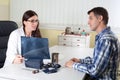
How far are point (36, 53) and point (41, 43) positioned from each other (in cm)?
11

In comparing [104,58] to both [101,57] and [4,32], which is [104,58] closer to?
[101,57]

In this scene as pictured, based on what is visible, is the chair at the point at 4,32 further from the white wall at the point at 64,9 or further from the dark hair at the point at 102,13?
the dark hair at the point at 102,13

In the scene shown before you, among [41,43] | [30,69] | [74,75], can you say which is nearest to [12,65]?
[30,69]

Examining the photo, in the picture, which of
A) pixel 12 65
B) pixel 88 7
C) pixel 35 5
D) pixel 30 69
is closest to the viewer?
pixel 30 69

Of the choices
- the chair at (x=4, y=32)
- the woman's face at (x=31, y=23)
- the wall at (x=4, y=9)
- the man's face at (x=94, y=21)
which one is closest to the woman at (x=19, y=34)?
the woman's face at (x=31, y=23)

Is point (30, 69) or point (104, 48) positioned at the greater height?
point (104, 48)

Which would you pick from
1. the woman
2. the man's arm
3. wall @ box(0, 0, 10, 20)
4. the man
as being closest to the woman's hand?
the woman

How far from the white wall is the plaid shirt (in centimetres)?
232

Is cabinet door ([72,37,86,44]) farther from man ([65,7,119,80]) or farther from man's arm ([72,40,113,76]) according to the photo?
man's arm ([72,40,113,76])

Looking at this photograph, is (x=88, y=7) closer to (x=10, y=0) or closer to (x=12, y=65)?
(x=10, y=0)

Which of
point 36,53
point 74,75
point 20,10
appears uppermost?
point 20,10

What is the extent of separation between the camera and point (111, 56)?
1.78 meters

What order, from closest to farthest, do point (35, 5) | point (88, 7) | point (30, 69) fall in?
point (30, 69)
point (88, 7)
point (35, 5)

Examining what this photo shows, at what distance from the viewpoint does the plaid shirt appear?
1743mm
